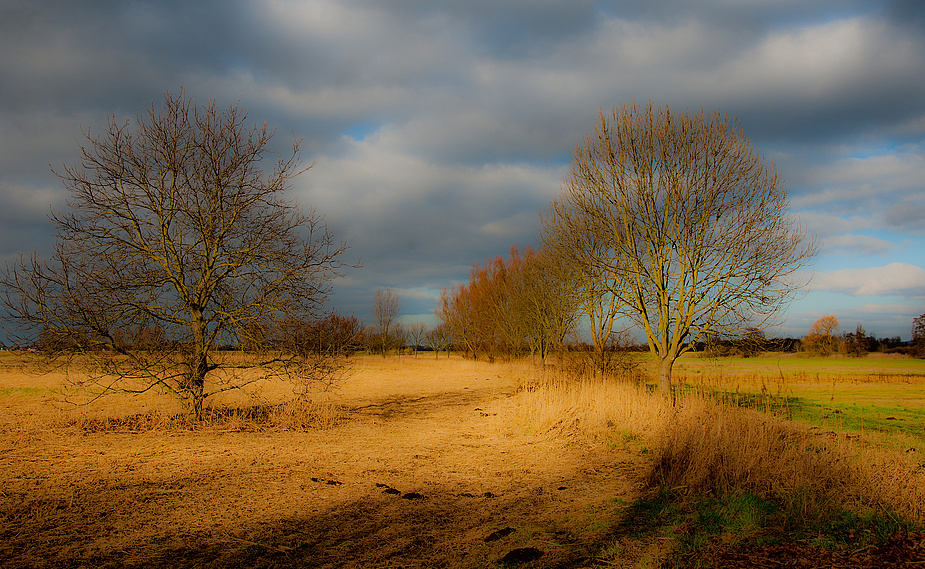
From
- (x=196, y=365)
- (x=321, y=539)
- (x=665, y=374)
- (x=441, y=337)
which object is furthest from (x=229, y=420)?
(x=441, y=337)

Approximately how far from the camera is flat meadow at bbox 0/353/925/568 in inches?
170

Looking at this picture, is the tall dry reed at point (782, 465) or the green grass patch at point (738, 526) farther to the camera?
the tall dry reed at point (782, 465)

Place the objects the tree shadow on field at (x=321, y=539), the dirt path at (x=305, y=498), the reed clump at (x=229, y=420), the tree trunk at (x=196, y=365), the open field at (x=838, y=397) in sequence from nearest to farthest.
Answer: the tree shadow on field at (x=321, y=539) < the dirt path at (x=305, y=498) < the open field at (x=838, y=397) < the reed clump at (x=229, y=420) < the tree trunk at (x=196, y=365)

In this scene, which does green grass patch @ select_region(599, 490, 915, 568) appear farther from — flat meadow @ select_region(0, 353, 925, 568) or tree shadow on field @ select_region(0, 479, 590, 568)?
tree shadow on field @ select_region(0, 479, 590, 568)

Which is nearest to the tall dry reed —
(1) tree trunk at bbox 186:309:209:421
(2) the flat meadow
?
(2) the flat meadow

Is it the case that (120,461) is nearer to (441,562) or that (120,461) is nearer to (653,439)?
(441,562)

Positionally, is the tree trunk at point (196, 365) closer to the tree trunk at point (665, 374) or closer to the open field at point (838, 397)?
the tree trunk at point (665, 374)

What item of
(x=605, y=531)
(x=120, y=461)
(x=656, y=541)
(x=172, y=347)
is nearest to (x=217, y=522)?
(x=120, y=461)

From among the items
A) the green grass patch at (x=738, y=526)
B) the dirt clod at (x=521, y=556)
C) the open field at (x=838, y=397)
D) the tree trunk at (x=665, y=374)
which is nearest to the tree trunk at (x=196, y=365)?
the dirt clod at (x=521, y=556)

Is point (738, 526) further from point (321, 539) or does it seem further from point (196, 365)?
point (196, 365)

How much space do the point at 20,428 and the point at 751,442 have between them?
13.4 meters

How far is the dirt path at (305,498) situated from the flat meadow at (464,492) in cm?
3

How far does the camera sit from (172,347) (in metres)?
10.5

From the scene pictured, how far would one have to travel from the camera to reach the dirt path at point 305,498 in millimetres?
4488
